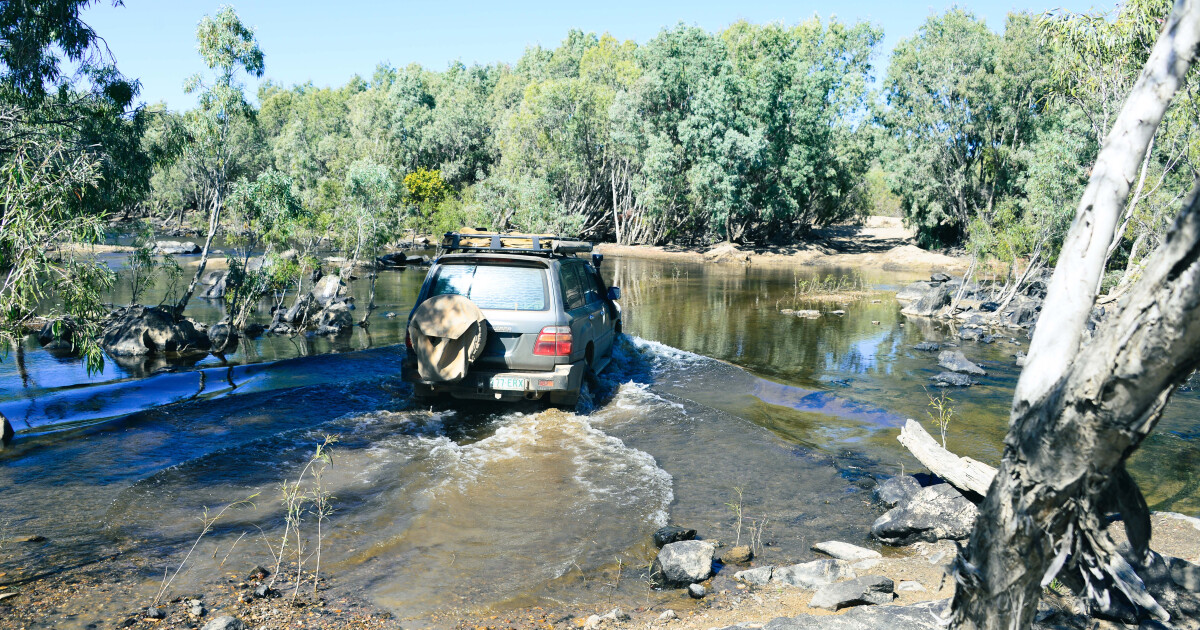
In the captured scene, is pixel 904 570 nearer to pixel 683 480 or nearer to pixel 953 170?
pixel 683 480

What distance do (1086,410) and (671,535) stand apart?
11.3 ft

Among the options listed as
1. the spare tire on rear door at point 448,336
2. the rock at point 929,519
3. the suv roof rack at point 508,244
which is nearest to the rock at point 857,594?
the rock at point 929,519

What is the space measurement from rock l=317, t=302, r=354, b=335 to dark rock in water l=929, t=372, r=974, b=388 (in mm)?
12510

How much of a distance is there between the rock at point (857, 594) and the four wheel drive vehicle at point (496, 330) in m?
3.94

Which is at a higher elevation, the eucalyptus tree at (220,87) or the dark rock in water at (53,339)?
the eucalyptus tree at (220,87)

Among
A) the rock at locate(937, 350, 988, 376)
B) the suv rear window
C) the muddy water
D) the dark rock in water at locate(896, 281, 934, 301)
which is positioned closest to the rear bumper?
the muddy water

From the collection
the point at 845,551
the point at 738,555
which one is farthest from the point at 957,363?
the point at 738,555

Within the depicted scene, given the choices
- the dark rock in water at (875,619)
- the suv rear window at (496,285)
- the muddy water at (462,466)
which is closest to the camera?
the dark rock in water at (875,619)

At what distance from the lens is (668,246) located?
45.4m

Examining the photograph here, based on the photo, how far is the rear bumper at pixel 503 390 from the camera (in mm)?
7734

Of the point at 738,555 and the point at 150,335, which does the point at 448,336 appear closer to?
the point at 738,555

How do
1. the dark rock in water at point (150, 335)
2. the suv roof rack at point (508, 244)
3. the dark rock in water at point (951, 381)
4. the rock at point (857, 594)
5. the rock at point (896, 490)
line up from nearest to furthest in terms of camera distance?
the rock at point (857, 594) → the rock at point (896, 490) → the suv roof rack at point (508, 244) → the dark rock in water at point (951, 381) → the dark rock in water at point (150, 335)

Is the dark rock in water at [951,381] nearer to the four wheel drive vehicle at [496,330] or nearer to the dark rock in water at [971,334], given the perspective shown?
the dark rock in water at [971,334]

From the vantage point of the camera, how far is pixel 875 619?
391 cm
